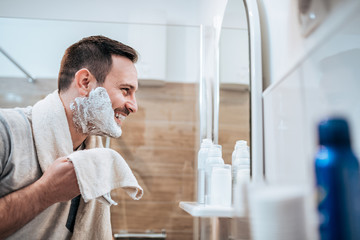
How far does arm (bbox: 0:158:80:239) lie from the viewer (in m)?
0.78

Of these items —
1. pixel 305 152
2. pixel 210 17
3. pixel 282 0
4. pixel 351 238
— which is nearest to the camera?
pixel 351 238

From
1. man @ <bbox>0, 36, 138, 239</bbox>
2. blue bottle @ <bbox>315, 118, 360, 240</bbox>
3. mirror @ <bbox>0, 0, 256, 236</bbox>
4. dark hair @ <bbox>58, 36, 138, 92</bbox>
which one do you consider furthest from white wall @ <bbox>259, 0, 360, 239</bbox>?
mirror @ <bbox>0, 0, 256, 236</bbox>

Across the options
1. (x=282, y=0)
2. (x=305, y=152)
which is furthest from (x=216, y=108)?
(x=305, y=152)

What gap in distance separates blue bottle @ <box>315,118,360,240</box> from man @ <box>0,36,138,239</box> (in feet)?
2.20

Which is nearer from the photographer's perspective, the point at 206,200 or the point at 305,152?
the point at 305,152

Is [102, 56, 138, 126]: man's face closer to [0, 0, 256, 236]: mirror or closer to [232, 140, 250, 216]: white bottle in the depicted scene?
A: [0, 0, 256, 236]: mirror

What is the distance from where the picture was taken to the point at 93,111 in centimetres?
103

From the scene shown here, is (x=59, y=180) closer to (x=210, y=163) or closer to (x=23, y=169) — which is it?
(x=23, y=169)

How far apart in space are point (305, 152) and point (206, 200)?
0.41m

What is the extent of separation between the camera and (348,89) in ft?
1.10

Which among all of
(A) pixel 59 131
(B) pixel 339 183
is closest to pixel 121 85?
(A) pixel 59 131

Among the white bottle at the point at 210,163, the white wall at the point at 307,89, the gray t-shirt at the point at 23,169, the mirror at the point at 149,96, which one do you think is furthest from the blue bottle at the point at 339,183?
the mirror at the point at 149,96

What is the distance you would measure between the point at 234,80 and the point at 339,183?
2.18 ft

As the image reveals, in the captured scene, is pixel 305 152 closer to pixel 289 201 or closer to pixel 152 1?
pixel 289 201
